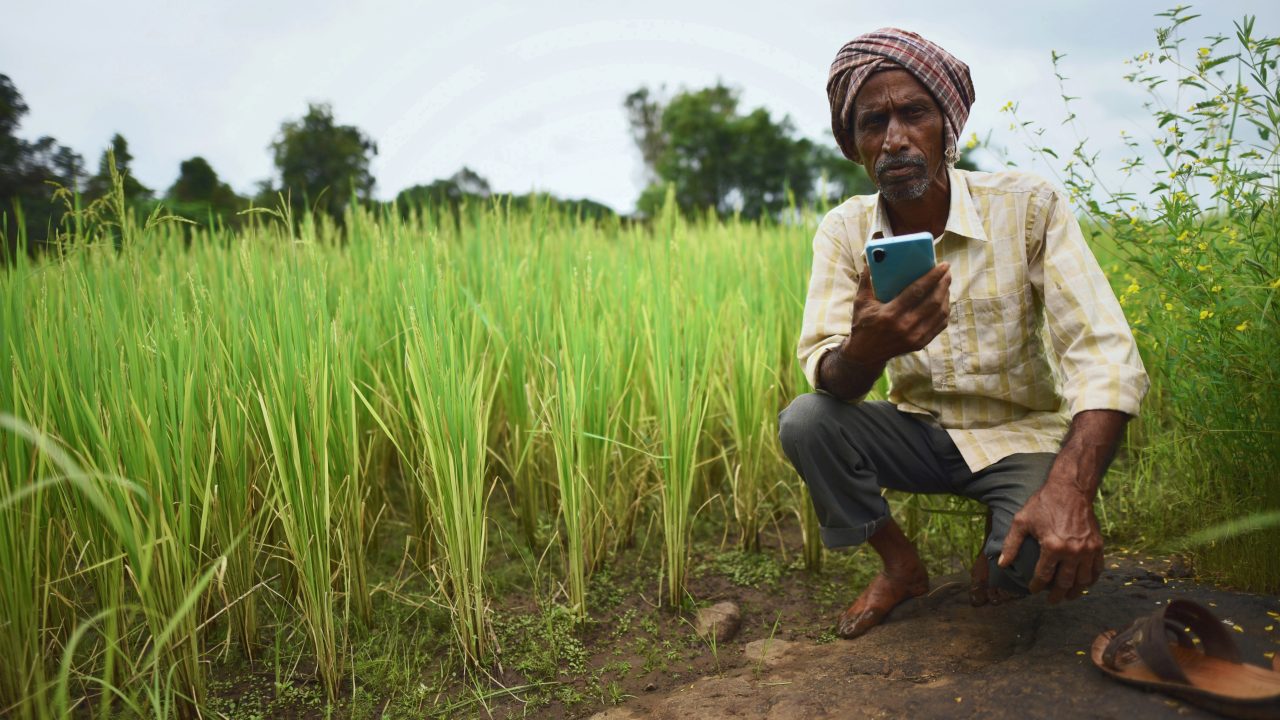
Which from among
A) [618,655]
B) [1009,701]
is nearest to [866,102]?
[1009,701]

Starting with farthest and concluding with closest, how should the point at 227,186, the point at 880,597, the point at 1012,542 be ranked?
the point at 227,186 < the point at 880,597 < the point at 1012,542

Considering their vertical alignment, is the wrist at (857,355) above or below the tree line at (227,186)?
below

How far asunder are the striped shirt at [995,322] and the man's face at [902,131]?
0.11 metres

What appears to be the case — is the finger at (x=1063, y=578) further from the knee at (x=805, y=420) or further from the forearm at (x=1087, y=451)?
the knee at (x=805, y=420)

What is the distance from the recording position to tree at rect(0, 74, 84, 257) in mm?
2805

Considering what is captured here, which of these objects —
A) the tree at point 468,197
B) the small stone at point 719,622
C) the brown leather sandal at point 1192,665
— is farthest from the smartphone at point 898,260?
the tree at point 468,197

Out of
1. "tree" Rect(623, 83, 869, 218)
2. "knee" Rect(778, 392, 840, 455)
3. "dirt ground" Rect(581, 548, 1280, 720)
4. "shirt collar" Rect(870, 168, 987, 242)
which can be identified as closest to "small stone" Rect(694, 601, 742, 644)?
"dirt ground" Rect(581, 548, 1280, 720)

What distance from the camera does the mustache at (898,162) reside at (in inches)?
72.1

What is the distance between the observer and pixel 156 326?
171 centimetres

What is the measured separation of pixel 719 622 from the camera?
207 centimetres

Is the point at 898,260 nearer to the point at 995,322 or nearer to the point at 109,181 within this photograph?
the point at 995,322

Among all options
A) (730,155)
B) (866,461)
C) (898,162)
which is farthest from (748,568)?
(730,155)

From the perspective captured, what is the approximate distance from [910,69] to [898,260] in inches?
23.1

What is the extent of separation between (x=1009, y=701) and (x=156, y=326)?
193 cm
